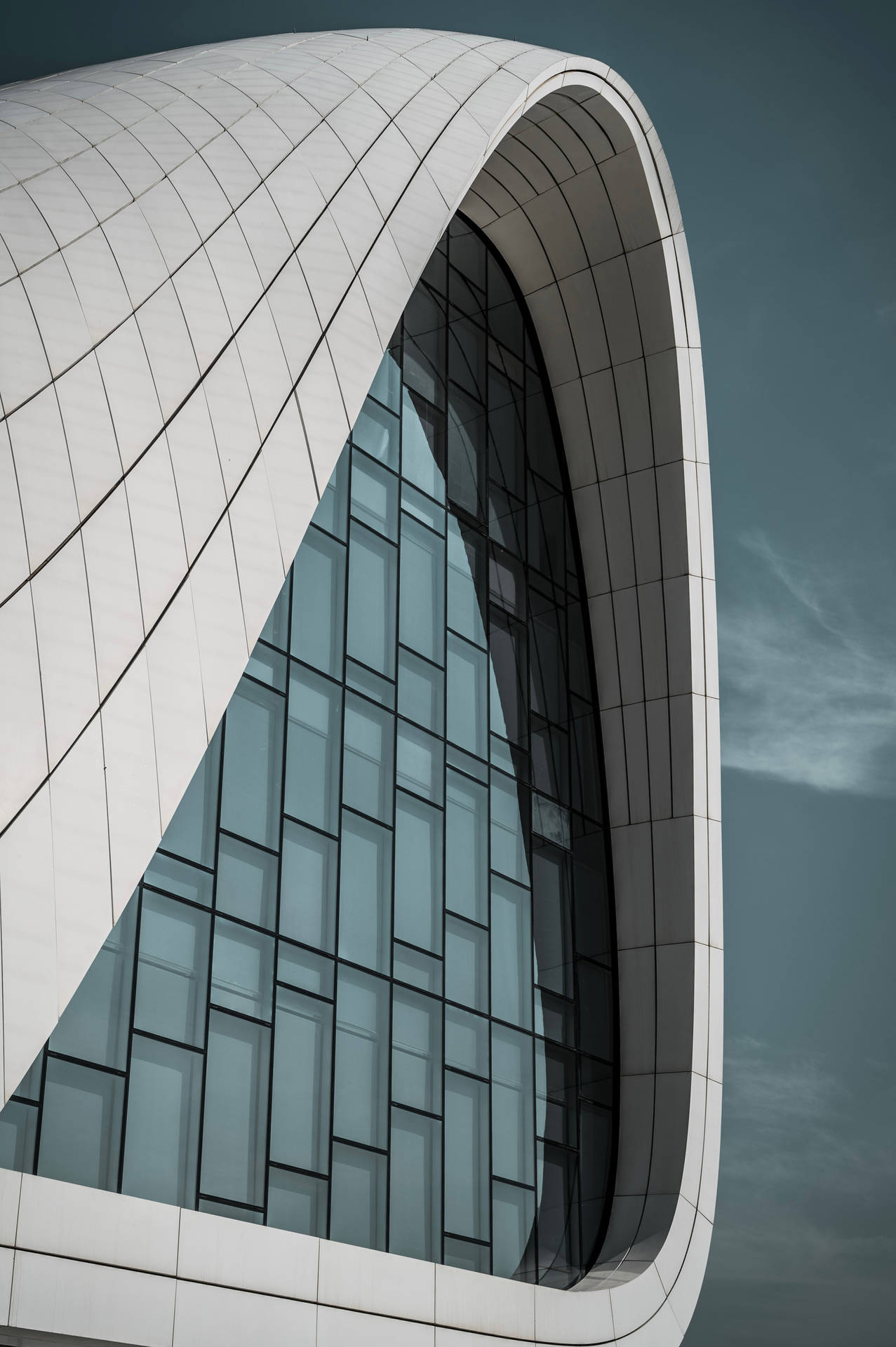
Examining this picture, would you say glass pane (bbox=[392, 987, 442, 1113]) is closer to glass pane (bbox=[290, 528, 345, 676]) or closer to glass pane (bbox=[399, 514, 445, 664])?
glass pane (bbox=[290, 528, 345, 676])

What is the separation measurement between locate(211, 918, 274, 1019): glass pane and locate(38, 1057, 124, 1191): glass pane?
139 centimetres

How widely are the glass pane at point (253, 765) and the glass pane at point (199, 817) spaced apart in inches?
5.2

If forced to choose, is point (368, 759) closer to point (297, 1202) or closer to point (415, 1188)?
point (415, 1188)

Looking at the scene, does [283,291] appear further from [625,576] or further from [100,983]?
[625,576]

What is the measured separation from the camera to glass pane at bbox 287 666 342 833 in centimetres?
1259

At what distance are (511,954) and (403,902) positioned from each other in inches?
83.3

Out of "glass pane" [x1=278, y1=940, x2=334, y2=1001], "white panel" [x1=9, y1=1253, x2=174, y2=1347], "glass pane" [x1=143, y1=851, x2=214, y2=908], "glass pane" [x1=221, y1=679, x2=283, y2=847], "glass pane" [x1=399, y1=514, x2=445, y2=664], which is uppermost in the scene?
"glass pane" [x1=399, y1=514, x2=445, y2=664]

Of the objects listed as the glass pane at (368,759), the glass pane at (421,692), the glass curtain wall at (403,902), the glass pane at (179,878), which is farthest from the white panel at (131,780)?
the glass pane at (421,692)

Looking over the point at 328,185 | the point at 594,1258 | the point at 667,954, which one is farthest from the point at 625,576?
the point at 594,1258

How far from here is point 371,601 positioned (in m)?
14.3

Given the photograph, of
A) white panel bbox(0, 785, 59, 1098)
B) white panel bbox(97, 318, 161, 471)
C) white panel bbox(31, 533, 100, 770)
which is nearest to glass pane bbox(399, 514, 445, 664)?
white panel bbox(97, 318, 161, 471)

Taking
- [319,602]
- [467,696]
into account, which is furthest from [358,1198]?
[467,696]

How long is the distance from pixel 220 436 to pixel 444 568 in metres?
5.33

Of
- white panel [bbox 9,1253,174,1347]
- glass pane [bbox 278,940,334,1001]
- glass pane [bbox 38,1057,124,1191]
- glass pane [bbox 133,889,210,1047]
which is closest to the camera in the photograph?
white panel [bbox 9,1253,174,1347]
